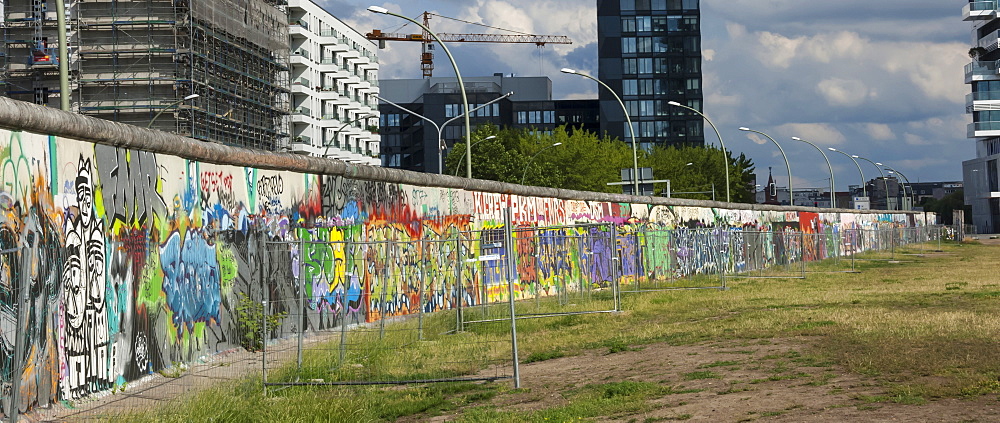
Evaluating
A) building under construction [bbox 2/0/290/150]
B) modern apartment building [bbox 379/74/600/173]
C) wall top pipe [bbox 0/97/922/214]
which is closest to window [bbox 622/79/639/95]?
modern apartment building [bbox 379/74/600/173]

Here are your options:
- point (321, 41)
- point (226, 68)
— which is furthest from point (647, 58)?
point (226, 68)

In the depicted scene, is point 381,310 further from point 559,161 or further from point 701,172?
point 701,172

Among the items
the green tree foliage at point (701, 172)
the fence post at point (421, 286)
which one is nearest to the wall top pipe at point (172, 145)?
the fence post at point (421, 286)

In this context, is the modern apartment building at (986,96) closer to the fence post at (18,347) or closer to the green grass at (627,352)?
the green grass at (627,352)

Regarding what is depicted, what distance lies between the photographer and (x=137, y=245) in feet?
38.8

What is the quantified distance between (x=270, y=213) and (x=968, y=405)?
9379 millimetres

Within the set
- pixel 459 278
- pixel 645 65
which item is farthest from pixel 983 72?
pixel 459 278

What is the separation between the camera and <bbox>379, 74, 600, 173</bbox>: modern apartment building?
146 m

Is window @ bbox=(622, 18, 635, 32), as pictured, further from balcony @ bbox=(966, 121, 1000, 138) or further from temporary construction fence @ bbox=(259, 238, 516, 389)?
temporary construction fence @ bbox=(259, 238, 516, 389)

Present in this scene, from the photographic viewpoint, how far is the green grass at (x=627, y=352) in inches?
368

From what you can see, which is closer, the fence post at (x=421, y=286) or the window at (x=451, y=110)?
the fence post at (x=421, y=286)

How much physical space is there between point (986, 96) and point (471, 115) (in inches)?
2349

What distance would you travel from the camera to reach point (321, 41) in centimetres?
9350

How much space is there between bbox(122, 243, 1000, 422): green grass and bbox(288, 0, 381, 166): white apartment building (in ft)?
225
